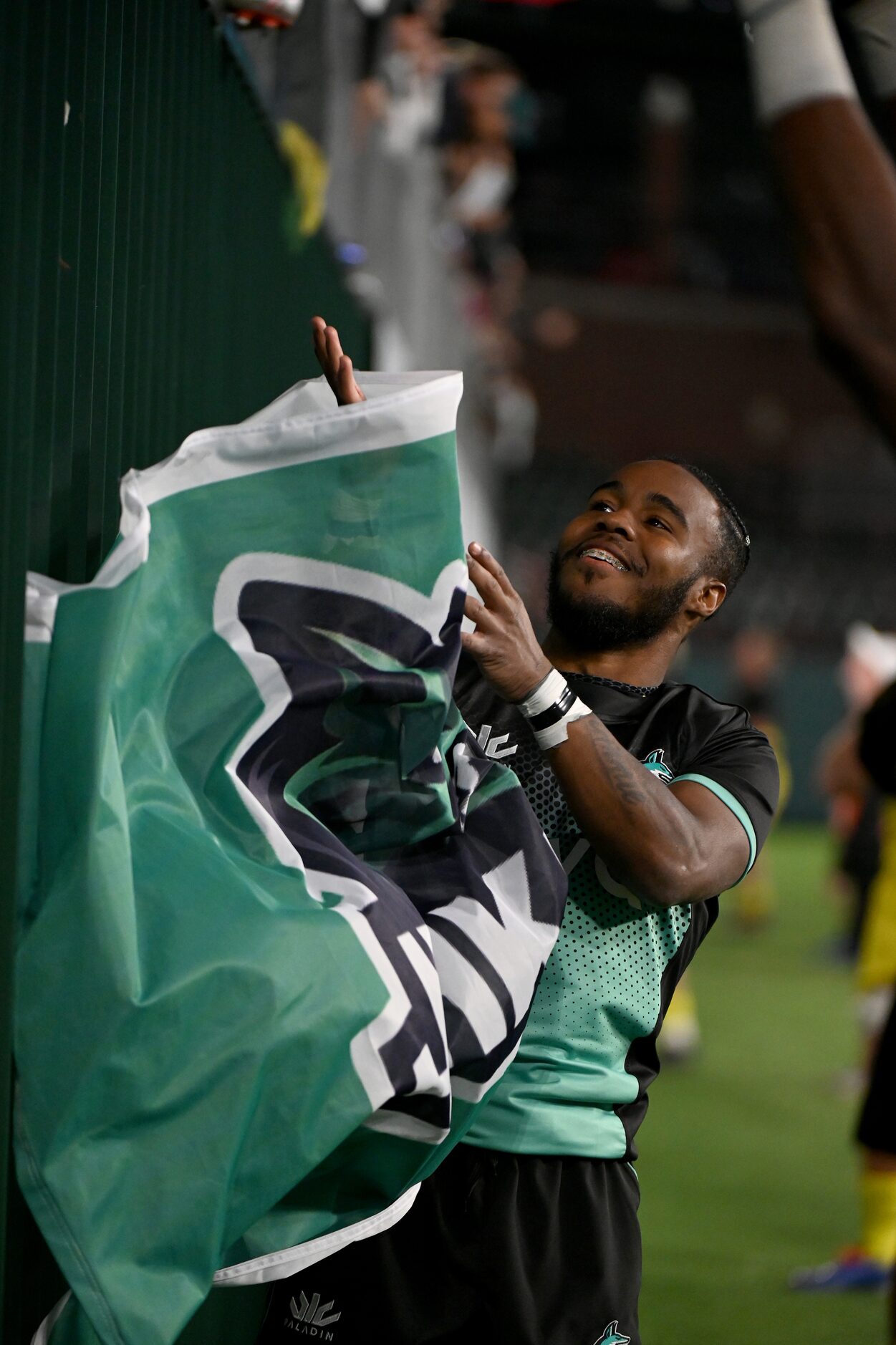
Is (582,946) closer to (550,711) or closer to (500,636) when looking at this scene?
(550,711)

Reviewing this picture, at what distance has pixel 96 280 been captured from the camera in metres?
1.82

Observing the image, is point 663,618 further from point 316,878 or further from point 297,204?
point 297,204

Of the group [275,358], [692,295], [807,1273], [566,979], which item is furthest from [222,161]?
[692,295]

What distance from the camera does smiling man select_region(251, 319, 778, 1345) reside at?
188 centimetres

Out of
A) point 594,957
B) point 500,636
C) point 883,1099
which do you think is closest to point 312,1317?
point 594,957

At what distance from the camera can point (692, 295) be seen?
24.0m

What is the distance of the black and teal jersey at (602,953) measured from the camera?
2.01m

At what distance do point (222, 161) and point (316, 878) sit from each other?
1.52 metres

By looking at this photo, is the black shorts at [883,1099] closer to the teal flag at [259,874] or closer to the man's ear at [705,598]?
the man's ear at [705,598]

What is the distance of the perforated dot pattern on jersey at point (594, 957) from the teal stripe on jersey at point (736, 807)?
16cm

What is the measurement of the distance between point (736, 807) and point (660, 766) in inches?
5.8

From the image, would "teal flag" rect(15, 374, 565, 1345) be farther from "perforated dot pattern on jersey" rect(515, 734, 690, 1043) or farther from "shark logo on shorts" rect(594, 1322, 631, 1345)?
"shark logo on shorts" rect(594, 1322, 631, 1345)

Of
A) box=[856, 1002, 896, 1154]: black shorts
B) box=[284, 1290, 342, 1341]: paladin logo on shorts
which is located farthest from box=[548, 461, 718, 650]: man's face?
box=[856, 1002, 896, 1154]: black shorts

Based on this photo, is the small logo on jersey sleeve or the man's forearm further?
the small logo on jersey sleeve
